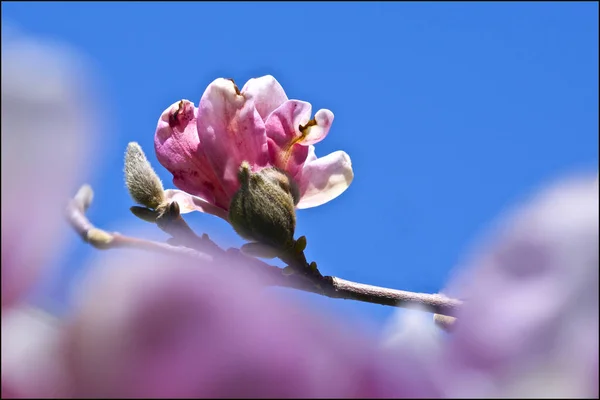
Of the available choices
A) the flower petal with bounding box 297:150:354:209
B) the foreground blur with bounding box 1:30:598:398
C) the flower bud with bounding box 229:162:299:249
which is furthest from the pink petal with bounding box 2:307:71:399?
the flower petal with bounding box 297:150:354:209

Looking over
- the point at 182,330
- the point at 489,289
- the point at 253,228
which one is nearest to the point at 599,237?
the point at 489,289

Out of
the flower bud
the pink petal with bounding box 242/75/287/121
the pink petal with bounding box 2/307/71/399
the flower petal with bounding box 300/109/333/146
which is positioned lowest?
the pink petal with bounding box 2/307/71/399

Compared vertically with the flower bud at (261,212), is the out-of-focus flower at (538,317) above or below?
below

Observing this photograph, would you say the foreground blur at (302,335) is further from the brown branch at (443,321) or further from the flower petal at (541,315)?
the brown branch at (443,321)

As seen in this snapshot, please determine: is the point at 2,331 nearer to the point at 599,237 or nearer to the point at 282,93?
the point at 599,237

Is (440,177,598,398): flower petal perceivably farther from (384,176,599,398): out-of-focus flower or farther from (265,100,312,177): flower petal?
(265,100,312,177): flower petal

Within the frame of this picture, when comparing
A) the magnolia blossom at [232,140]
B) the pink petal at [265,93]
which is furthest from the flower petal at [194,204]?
the pink petal at [265,93]
